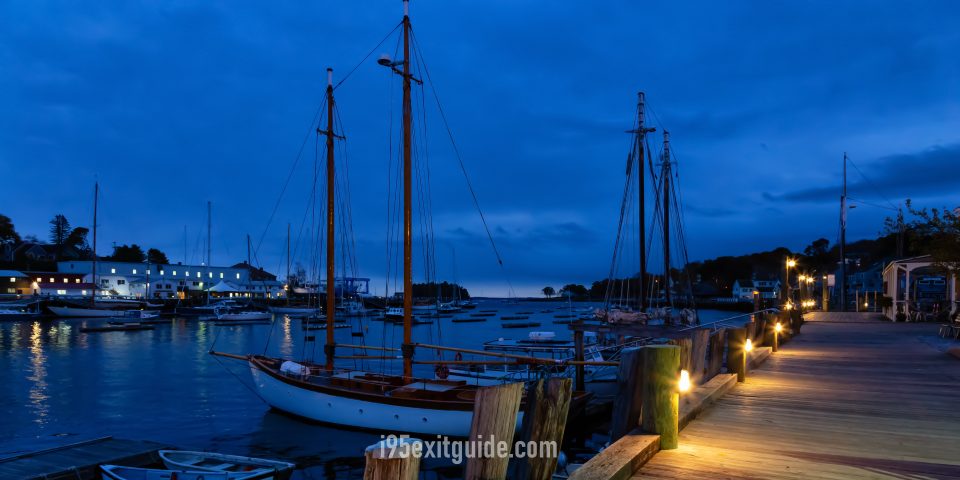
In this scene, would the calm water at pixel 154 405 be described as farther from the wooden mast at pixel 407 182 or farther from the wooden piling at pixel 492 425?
the wooden piling at pixel 492 425

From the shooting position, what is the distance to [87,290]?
114m

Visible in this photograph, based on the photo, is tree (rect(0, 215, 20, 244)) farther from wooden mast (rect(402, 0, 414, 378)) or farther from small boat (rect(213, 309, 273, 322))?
wooden mast (rect(402, 0, 414, 378))

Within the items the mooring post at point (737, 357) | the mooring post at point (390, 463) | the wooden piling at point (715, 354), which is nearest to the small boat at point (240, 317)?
the mooring post at point (737, 357)

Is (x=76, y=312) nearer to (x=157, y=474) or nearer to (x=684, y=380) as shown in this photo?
(x=157, y=474)

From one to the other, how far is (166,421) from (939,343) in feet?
92.1

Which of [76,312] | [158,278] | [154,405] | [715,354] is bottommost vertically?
[76,312]

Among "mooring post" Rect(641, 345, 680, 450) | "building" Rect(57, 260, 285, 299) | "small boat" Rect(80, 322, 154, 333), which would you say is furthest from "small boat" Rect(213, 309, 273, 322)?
"mooring post" Rect(641, 345, 680, 450)

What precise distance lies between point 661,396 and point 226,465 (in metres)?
10.2

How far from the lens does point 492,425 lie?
4832 millimetres

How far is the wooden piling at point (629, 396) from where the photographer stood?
6699mm

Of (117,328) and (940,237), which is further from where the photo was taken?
(117,328)

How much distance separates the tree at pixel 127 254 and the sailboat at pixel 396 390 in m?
138

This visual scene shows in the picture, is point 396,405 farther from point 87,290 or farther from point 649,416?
point 87,290

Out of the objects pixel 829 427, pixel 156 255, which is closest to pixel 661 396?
pixel 829 427
